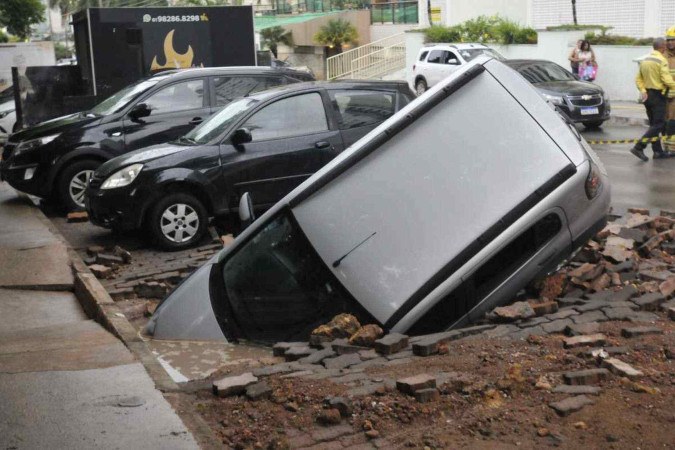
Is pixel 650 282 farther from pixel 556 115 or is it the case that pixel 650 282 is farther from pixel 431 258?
pixel 431 258

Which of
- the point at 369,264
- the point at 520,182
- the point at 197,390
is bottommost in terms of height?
the point at 197,390

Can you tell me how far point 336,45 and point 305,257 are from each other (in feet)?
138

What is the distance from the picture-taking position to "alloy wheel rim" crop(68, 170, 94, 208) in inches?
525

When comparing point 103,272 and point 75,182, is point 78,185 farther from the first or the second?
point 103,272

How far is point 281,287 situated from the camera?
6512mm

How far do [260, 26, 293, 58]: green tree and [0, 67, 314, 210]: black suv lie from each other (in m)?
38.3

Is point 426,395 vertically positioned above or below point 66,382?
above

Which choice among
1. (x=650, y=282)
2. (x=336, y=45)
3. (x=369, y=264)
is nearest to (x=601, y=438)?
(x=369, y=264)

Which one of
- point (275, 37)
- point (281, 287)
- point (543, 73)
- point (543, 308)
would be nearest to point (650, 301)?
point (543, 308)

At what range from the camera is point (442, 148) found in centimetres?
619

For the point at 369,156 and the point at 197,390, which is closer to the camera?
the point at 197,390

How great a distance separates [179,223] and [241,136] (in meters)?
1.22

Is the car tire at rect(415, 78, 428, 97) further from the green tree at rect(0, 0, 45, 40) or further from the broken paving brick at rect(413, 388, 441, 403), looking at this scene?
the broken paving brick at rect(413, 388, 441, 403)

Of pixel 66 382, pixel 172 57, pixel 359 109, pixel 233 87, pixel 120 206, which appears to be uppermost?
pixel 172 57
